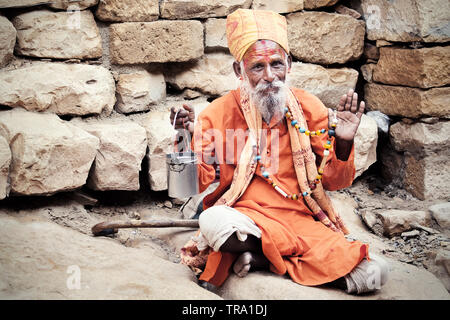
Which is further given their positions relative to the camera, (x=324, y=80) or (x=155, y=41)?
(x=324, y=80)

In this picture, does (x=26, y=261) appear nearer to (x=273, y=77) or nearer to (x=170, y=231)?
(x=170, y=231)

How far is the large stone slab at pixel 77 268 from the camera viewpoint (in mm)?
2297

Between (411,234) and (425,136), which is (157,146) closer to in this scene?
(411,234)

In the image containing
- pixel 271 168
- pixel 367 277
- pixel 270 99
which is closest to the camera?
pixel 367 277

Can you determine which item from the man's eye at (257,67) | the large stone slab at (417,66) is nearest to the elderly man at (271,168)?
the man's eye at (257,67)

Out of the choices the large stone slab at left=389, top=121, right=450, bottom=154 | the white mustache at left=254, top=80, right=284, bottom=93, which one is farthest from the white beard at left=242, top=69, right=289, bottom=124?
the large stone slab at left=389, top=121, right=450, bottom=154

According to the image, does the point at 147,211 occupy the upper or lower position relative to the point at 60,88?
lower

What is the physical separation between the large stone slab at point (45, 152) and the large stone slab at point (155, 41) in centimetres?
69

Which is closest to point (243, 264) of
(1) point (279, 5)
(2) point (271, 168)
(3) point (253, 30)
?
(2) point (271, 168)

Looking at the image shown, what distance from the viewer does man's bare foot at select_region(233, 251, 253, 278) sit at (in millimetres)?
2623

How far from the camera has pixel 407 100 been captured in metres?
3.93

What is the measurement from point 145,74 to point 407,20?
202 cm

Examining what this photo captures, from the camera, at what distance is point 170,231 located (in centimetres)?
358

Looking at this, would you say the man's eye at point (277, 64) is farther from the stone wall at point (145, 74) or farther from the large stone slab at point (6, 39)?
the large stone slab at point (6, 39)
